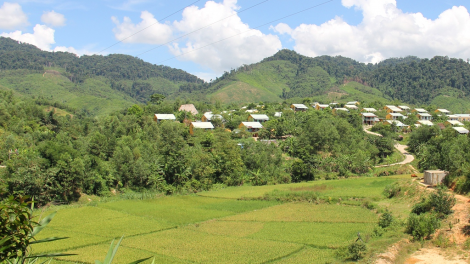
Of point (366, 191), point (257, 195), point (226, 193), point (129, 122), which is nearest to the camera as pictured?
point (366, 191)

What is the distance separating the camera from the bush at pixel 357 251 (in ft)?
49.4

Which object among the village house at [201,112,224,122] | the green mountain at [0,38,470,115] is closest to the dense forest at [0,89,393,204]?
the village house at [201,112,224,122]

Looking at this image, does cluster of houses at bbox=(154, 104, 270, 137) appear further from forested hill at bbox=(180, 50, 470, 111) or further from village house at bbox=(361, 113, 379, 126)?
forested hill at bbox=(180, 50, 470, 111)

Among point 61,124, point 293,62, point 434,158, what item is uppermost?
point 293,62

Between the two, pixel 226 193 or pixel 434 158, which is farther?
pixel 434 158

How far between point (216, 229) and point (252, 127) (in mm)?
Answer: 37144

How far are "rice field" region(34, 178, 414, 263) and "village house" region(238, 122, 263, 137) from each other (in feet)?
84.8

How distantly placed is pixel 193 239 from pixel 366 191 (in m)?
17.6

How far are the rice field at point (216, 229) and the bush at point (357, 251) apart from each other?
3.27 ft

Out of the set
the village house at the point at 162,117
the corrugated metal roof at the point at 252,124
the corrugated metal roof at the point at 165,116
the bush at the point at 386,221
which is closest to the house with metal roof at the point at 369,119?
the corrugated metal roof at the point at 252,124

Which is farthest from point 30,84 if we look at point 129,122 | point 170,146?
point 170,146

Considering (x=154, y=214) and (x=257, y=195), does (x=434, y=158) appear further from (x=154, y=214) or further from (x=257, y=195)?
(x=154, y=214)

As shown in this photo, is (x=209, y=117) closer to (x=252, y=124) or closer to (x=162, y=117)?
(x=162, y=117)

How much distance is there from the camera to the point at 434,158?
40.1 m
